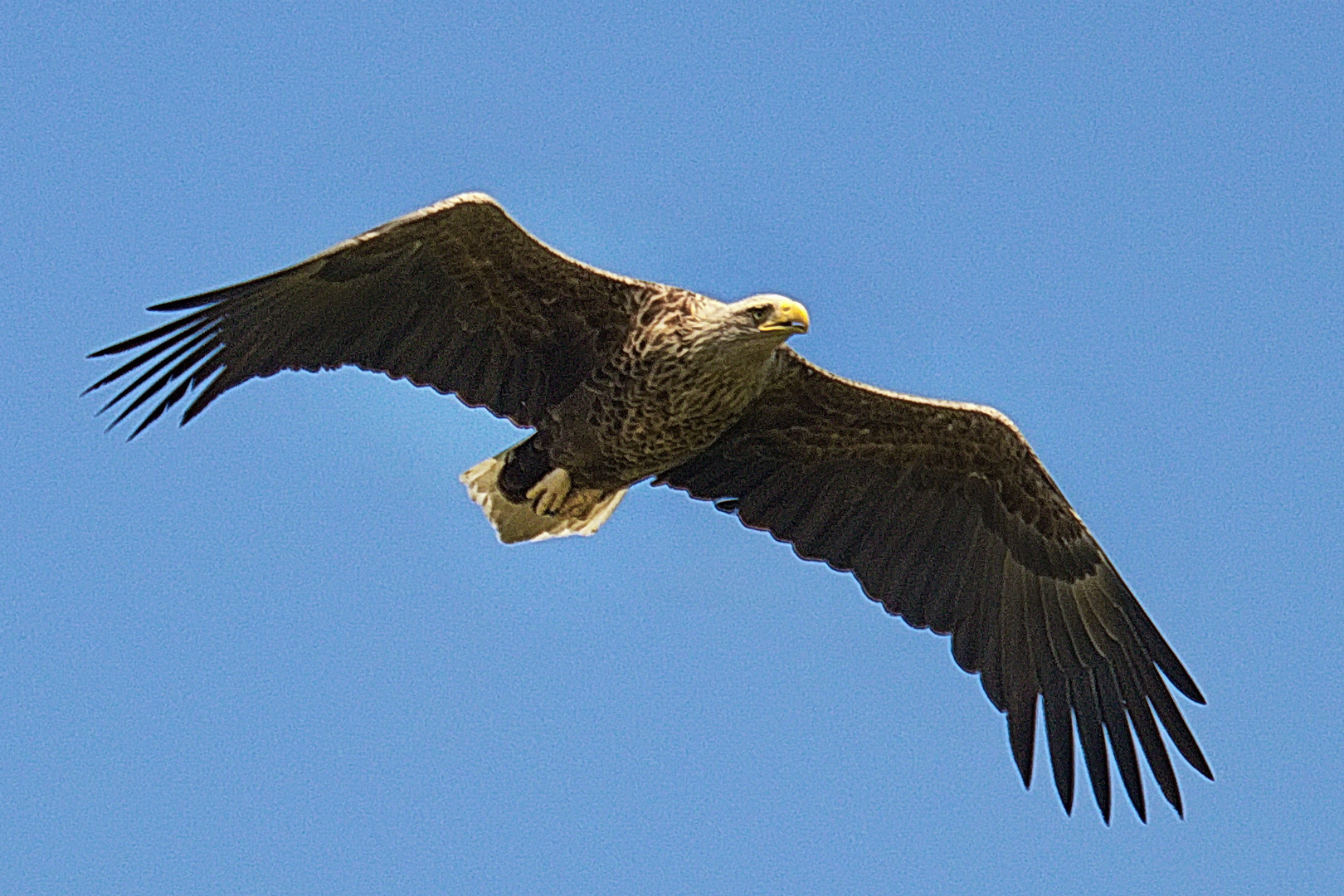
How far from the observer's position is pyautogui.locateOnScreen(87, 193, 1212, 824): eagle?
9383 mm

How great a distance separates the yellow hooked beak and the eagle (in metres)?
0.01

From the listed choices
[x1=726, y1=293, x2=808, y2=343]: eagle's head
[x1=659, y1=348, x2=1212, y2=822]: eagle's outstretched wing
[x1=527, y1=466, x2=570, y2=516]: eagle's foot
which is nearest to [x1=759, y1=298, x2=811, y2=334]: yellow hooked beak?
[x1=726, y1=293, x2=808, y2=343]: eagle's head

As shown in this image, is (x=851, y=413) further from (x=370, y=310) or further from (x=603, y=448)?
(x=370, y=310)

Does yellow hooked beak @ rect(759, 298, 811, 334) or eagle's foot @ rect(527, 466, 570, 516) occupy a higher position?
yellow hooked beak @ rect(759, 298, 811, 334)

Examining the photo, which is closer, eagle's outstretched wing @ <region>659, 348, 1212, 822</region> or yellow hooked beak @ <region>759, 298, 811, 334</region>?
yellow hooked beak @ <region>759, 298, 811, 334</region>

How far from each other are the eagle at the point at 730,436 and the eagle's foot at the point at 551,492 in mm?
18

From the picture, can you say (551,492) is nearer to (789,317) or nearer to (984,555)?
(789,317)

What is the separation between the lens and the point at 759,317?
9.16 meters

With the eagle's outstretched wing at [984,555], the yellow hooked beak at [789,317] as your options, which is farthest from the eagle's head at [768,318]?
the eagle's outstretched wing at [984,555]

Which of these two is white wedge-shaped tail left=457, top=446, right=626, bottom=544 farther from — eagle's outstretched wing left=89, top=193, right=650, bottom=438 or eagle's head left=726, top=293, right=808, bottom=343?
eagle's head left=726, top=293, right=808, bottom=343

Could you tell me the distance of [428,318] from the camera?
9.72m

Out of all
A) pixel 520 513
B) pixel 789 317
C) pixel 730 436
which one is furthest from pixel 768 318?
pixel 520 513

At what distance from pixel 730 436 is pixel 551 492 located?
95 cm

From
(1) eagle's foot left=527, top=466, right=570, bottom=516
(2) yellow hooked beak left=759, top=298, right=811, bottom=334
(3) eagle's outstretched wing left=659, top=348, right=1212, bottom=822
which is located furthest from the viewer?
(3) eagle's outstretched wing left=659, top=348, right=1212, bottom=822
